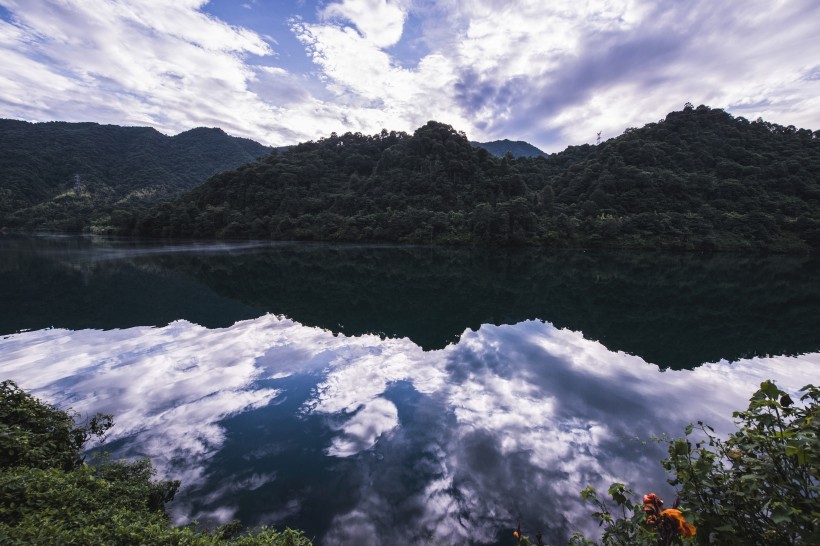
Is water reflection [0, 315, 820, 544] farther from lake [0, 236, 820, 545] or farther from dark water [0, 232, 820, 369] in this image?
dark water [0, 232, 820, 369]

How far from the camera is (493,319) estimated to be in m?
19.5

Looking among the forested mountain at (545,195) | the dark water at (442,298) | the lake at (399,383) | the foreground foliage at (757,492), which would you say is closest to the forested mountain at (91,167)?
the forested mountain at (545,195)

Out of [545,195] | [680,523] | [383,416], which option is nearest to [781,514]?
[680,523]

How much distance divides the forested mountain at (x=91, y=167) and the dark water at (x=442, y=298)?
267ft

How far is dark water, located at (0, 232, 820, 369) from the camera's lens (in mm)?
17078

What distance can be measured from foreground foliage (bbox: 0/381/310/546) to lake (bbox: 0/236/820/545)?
828mm

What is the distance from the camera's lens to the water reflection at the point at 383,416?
19.7ft

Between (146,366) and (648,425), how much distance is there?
15.6m

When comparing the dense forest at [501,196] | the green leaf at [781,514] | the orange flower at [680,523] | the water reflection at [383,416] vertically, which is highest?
the dense forest at [501,196]

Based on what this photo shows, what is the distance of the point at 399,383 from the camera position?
11.3 meters

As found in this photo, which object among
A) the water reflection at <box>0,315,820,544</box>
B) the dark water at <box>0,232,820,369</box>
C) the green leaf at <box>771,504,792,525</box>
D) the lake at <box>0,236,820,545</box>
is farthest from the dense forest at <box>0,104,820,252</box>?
the green leaf at <box>771,504,792,525</box>

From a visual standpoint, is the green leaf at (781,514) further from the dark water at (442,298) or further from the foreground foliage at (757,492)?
the dark water at (442,298)

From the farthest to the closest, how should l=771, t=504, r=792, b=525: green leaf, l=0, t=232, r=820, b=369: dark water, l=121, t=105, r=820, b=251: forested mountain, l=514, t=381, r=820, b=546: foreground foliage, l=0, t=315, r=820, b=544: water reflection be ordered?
l=121, t=105, r=820, b=251: forested mountain → l=0, t=232, r=820, b=369: dark water → l=0, t=315, r=820, b=544: water reflection → l=514, t=381, r=820, b=546: foreground foliage → l=771, t=504, r=792, b=525: green leaf

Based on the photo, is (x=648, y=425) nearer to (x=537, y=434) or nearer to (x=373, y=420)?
(x=537, y=434)
